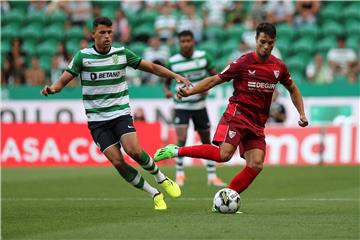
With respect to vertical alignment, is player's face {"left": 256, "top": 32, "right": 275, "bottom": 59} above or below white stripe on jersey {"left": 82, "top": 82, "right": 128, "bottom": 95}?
above

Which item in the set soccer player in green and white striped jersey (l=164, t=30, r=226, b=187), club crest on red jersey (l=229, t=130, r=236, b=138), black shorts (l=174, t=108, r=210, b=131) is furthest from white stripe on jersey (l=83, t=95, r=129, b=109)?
black shorts (l=174, t=108, r=210, b=131)

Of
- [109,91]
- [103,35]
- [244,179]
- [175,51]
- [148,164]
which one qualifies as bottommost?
[244,179]

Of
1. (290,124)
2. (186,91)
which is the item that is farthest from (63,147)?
(186,91)

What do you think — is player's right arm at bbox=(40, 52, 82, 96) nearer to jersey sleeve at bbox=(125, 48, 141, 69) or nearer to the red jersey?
jersey sleeve at bbox=(125, 48, 141, 69)

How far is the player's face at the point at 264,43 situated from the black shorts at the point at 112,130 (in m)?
1.96

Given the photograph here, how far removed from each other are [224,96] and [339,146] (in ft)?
11.8

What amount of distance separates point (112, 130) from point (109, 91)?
1.74 feet

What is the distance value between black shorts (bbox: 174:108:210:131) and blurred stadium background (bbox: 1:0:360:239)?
2.21 m

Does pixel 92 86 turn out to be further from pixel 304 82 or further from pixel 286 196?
pixel 304 82

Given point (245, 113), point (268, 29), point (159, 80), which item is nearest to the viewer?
point (268, 29)

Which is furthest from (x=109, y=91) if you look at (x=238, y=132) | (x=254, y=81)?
(x=254, y=81)

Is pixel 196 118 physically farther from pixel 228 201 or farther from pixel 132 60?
pixel 228 201

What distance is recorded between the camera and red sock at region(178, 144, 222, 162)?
1144 centimetres

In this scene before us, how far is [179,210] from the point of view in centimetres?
1182
